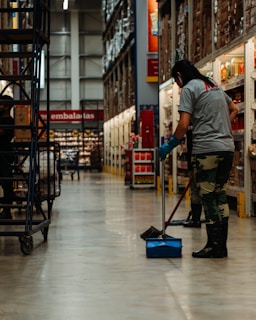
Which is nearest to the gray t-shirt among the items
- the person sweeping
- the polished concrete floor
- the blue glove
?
the person sweeping

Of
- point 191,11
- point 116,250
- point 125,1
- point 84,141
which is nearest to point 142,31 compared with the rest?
point 125,1

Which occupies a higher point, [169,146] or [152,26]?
[152,26]

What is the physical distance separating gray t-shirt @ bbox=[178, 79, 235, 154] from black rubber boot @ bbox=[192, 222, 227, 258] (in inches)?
24.8

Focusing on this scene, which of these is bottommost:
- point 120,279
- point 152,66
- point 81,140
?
point 120,279

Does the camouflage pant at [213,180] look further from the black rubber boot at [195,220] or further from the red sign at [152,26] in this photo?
the red sign at [152,26]

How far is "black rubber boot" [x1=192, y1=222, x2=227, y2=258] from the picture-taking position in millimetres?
5684

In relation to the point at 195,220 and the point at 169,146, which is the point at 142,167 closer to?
the point at 195,220

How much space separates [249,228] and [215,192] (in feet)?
7.20

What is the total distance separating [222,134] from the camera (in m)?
5.73

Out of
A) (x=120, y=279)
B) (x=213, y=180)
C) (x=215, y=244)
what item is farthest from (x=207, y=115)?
(x=120, y=279)

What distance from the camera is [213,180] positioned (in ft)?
18.9

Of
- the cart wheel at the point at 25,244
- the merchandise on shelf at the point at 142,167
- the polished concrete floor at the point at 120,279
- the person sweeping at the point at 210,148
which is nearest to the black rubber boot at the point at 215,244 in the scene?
the person sweeping at the point at 210,148

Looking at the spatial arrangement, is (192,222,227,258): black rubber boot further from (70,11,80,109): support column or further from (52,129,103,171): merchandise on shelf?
(70,11,80,109): support column

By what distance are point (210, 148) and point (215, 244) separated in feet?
2.56
